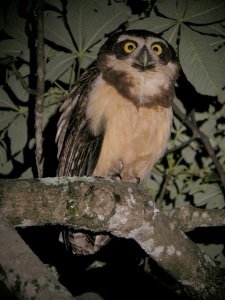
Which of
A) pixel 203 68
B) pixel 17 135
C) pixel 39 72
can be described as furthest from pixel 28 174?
pixel 203 68

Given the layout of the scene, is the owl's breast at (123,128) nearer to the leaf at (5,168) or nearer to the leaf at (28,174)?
the leaf at (28,174)

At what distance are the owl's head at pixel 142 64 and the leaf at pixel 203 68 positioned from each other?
1.33 ft

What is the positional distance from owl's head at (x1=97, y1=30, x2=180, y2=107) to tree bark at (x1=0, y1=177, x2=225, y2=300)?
114 cm

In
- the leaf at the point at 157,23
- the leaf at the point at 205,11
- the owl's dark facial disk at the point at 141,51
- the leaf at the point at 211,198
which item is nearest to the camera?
the leaf at the point at 205,11

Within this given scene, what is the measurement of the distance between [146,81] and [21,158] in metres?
1.35

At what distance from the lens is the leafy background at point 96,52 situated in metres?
2.81

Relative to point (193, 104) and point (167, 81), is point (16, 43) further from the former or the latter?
point (193, 104)

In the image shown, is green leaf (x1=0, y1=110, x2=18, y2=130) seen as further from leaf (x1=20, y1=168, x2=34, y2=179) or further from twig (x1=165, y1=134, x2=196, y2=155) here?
twig (x1=165, y1=134, x2=196, y2=155)

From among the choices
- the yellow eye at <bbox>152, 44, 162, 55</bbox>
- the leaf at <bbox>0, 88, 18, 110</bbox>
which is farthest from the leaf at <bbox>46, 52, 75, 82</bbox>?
the yellow eye at <bbox>152, 44, 162, 55</bbox>

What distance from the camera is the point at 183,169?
12.5ft

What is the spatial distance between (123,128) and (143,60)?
0.74 metres

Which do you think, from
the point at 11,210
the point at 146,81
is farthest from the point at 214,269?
the point at 146,81

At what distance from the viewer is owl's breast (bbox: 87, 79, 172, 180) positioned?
2951 millimetres

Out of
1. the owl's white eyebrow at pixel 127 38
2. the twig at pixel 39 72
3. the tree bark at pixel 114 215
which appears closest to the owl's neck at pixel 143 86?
the owl's white eyebrow at pixel 127 38
